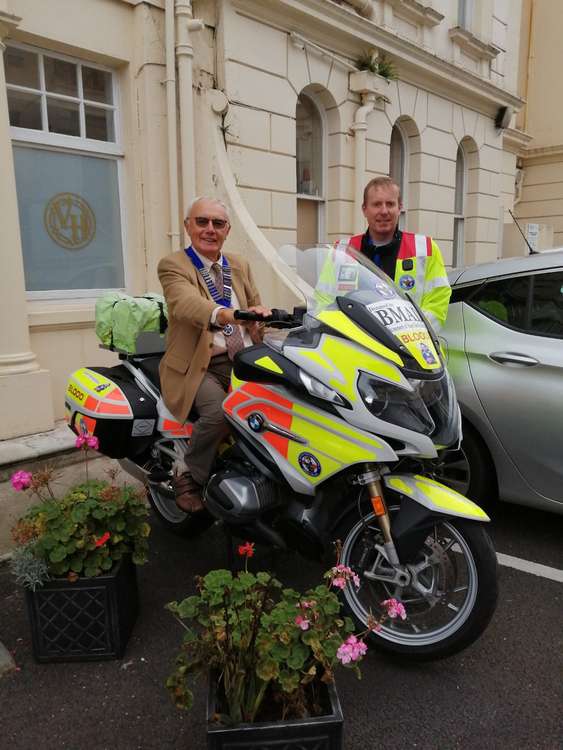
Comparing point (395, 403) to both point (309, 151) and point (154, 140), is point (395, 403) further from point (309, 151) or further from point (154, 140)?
point (309, 151)

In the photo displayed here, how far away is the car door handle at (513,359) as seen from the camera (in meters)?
3.24

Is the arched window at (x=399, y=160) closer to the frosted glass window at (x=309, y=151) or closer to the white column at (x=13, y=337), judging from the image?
the frosted glass window at (x=309, y=151)

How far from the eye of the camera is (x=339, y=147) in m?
7.99

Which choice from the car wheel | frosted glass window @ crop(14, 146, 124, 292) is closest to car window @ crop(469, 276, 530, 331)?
the car wheel

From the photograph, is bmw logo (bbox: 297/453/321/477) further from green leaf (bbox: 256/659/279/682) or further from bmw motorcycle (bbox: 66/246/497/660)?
green leaf (bbox: 256/659/279/682)

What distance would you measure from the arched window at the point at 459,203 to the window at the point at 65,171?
731 centimetres

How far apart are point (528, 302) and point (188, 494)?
218cm

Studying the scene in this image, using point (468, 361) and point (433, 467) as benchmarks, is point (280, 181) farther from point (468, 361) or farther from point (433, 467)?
point (433, 467)

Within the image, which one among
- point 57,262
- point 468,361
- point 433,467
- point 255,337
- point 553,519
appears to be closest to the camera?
point 433,467

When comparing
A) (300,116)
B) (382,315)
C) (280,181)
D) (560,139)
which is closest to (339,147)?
(300,116)

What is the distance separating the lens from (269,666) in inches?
68.4

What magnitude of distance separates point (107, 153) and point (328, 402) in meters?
4.59

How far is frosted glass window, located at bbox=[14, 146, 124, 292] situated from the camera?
5.32 meters

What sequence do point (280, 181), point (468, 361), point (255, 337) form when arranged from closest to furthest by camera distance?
1. point (255, 337)
2. point (468, 361)
3. point (280, 181)
